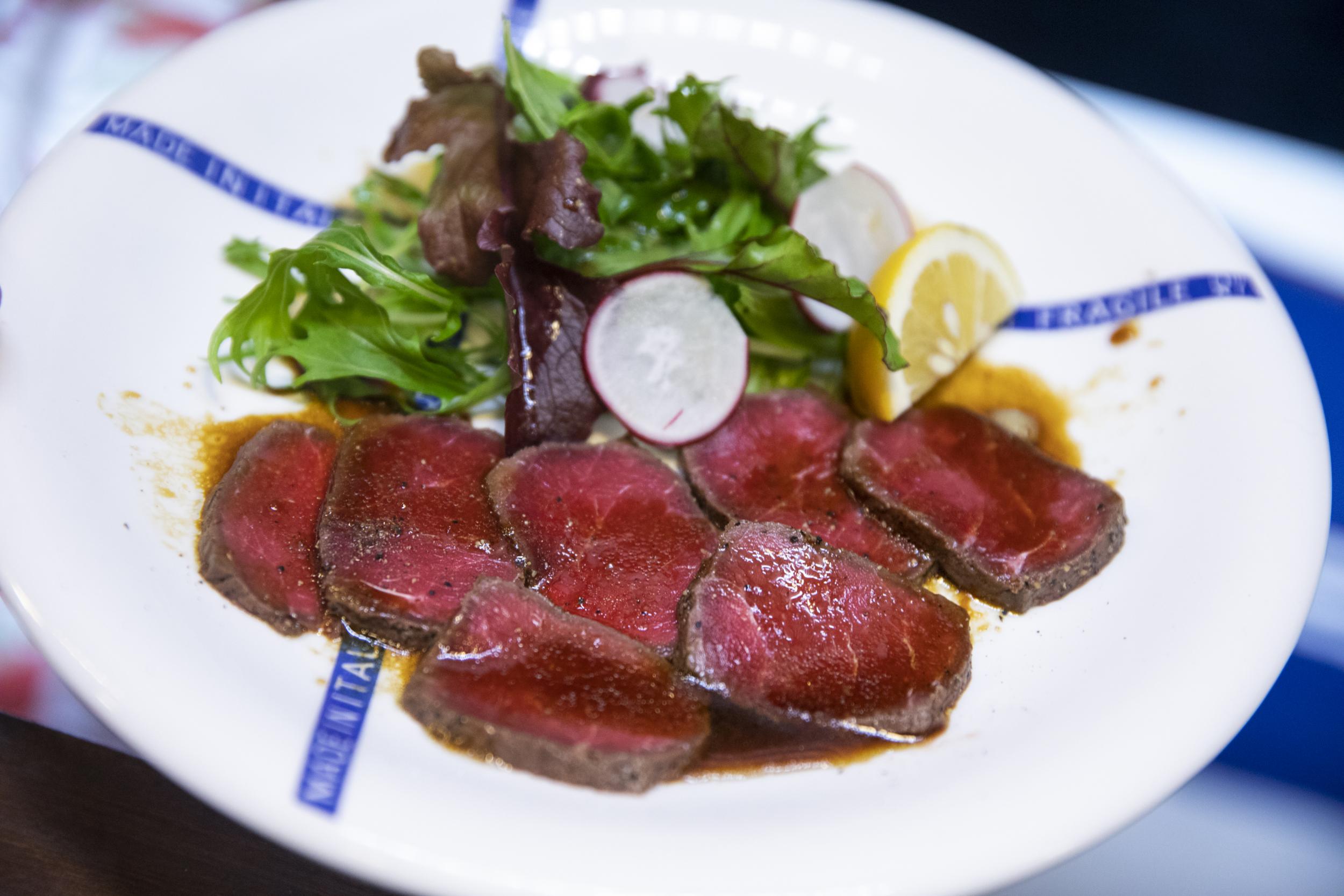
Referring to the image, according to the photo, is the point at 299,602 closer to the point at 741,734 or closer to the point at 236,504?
the point at 236,504

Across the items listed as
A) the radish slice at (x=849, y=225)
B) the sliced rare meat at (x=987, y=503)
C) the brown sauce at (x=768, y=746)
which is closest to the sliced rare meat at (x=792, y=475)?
the sliced rare meat at (x=987, y=503)

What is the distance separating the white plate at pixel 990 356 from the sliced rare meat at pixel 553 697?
59 millimetres

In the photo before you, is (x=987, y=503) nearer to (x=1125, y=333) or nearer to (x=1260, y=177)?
(x=1125, y=333)

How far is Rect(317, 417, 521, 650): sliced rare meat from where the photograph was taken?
1.96m

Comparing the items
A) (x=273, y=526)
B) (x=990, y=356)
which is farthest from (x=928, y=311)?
(x=273, y=526)

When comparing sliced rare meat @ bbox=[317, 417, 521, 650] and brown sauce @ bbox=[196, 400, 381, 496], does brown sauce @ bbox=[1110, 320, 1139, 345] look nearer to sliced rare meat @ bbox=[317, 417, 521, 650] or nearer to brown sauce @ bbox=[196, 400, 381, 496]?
sliced rare meat @ bbox=[317, 417, 521, 650]

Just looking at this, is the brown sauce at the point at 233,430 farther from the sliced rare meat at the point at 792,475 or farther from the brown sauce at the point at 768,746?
the brown sauce at the point at 768,746

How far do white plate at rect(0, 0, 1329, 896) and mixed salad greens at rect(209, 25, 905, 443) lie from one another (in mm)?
260

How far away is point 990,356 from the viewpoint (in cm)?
279

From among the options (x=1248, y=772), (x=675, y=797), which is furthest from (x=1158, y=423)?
(x=675, y=797)

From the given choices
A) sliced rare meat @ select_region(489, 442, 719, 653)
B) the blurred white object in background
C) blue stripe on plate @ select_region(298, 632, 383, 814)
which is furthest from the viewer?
the blurred white object in background

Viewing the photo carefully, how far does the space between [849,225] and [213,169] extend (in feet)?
5.82

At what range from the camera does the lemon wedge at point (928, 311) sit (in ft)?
8.22

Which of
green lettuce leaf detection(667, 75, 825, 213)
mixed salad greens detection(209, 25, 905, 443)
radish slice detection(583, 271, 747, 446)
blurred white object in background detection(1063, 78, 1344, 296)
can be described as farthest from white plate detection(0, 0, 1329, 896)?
blurred white object in background detection(1063, 78, 1344, 296)
